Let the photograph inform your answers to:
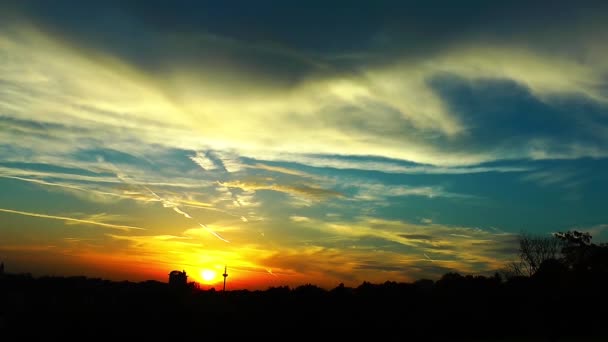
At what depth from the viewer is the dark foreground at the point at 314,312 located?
Answer: 5022cm

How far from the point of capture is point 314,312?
55188 mm

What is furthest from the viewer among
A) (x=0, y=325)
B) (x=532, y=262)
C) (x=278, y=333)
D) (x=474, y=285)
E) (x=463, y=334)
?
(x=532, y=262)

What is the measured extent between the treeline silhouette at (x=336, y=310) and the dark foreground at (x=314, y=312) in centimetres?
10

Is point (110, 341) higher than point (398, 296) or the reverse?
the reverse

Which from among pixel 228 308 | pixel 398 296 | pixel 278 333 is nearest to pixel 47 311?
pixel 228 308

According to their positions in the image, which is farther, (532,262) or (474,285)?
(532,262)

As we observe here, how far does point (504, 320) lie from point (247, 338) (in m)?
28.0

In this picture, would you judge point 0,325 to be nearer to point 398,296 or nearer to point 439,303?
point 398,296

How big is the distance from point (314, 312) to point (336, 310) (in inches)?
94.7

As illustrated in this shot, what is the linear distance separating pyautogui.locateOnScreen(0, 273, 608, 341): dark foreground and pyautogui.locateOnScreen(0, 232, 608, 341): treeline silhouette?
0.34 feet

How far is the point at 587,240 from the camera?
55.8 meters

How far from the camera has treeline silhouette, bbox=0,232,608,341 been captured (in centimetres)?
5041

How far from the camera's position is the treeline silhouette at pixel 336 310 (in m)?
50.4

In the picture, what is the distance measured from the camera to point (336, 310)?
5578 centimetres
